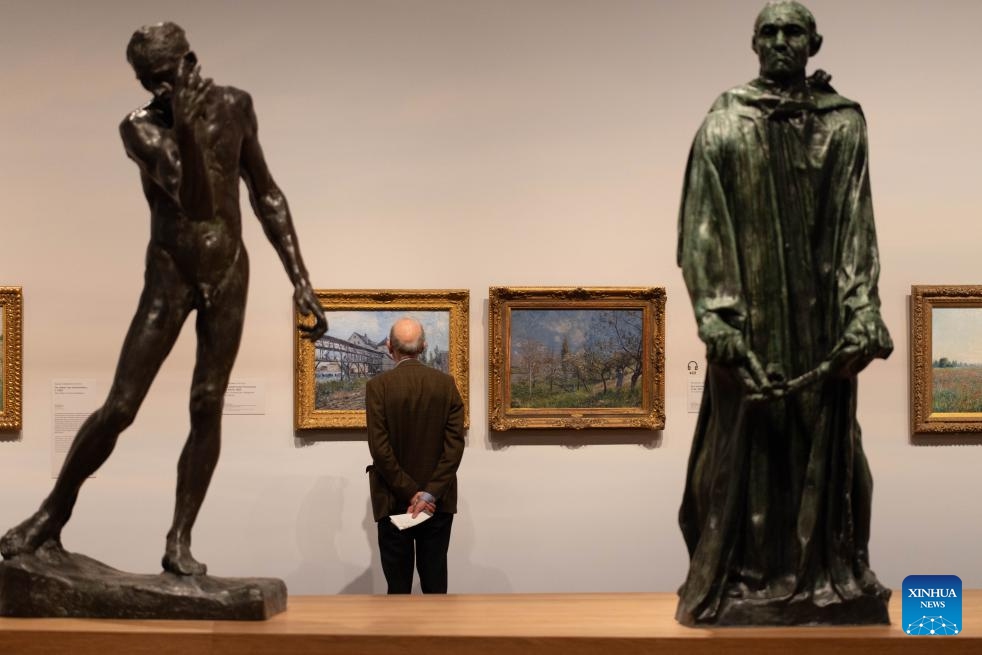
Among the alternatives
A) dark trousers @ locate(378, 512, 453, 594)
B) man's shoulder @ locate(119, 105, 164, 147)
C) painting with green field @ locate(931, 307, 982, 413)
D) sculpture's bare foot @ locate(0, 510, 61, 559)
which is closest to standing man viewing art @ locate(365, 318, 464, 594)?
dark trousers @ locate(378, 512, 453, 594)

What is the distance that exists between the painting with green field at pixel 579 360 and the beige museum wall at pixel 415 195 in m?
0.21

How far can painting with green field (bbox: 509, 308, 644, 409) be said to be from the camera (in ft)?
27.7

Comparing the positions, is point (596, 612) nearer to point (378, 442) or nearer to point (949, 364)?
point (378, 442)

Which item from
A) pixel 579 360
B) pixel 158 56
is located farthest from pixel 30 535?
pixel 579 360

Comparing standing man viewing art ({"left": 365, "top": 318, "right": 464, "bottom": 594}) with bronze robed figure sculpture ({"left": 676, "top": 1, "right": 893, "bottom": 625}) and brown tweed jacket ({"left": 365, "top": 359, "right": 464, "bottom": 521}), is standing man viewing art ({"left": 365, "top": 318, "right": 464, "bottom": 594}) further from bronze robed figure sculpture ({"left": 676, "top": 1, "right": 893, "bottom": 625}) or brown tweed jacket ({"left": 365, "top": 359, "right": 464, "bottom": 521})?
bronze robed figure sculpture ({"left": 676, "top": 1, "right": 893, "bottom": 625})

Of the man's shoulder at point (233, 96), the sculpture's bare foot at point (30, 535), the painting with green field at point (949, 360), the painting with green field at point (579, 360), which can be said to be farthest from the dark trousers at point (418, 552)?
the painting with green field at point (949, 360)

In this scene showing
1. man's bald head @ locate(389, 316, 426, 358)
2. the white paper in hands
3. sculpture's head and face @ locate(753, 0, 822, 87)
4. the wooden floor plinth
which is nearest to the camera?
the wooden floor plinth

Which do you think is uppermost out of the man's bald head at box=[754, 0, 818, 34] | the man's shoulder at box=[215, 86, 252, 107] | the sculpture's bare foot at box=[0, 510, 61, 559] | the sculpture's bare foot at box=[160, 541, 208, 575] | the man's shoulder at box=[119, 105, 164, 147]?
the man's bald head at box=[754, 0, 818, 34]

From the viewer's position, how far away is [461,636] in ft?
16.0

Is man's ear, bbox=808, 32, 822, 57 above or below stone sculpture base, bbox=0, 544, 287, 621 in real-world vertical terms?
above

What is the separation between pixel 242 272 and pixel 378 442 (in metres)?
2.34

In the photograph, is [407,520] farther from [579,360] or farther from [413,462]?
[579,360]

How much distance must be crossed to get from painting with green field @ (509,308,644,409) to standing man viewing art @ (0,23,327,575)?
3041 millimetres

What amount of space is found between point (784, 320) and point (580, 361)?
3.40m
